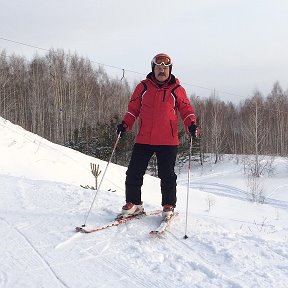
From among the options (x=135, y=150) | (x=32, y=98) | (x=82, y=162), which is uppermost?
(x=32, y=98)

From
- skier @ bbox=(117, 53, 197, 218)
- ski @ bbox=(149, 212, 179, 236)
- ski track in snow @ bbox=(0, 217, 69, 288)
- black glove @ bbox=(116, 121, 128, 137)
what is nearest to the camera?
ski track in snow @ bbox=(0, 217, 69, 288)

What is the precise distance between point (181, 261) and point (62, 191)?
320 centimetres

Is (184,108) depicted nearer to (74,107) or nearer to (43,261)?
(43,261)

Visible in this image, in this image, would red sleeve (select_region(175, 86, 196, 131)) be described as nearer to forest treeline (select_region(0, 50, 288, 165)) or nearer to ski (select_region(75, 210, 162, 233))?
ski (select_region(75, 210, 162, 233))

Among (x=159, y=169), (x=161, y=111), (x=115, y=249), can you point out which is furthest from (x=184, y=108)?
(x=115, y=249)

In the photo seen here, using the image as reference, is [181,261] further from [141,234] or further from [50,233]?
[50,233]

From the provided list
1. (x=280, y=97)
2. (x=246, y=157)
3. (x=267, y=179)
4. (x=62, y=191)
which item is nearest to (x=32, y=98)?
(x=246, y=157)

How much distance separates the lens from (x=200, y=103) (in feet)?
189

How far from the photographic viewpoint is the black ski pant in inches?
187

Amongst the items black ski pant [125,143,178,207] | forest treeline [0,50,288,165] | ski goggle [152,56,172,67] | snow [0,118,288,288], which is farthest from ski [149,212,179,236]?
forest treeline [0,50,288,165]

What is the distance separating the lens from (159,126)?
4668 mm

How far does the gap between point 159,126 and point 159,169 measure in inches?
20.4

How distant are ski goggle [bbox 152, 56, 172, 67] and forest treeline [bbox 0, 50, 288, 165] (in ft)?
98.6

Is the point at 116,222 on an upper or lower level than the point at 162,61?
lower
